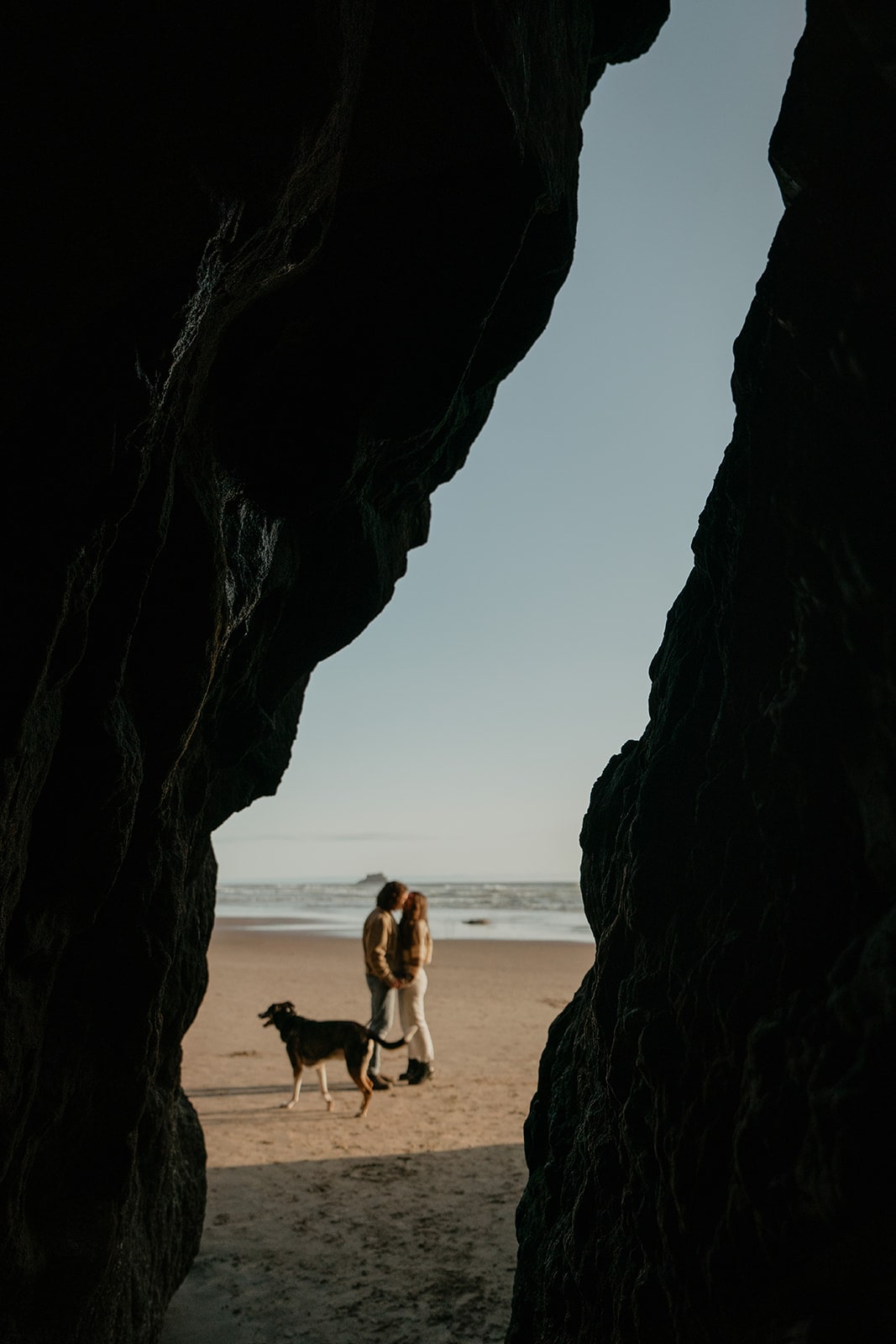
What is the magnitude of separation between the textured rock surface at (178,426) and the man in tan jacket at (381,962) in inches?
122

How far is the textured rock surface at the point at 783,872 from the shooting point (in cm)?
197

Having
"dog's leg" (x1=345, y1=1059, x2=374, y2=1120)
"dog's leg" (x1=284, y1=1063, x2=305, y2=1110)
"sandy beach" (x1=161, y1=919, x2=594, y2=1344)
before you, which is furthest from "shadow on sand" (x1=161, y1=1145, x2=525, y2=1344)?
"dog's leg" (x1=284, y1=1063, x2=305, y2=1110)

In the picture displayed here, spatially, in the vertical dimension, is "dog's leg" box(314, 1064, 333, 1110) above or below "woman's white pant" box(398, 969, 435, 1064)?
below

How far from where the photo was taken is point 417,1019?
8875 millimetres

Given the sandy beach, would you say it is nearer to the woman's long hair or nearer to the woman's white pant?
the woman's white pant

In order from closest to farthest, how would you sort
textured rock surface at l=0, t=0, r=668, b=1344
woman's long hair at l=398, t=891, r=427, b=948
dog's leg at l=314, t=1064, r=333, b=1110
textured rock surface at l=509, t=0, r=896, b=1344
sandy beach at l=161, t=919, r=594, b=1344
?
textured rock surface at l=509, t=0, r=896, b=1344
textured rock surface at l=0, t=0, r=668, b=1344
sandy beach at l=161, t=919, r=594, b=1344
dog's leg at l=314, t=1064, r=333, b=1110
woman's long hair at l=398, t=891, r=427, b=948

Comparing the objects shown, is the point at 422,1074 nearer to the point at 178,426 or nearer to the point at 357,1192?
the point at 357,1192

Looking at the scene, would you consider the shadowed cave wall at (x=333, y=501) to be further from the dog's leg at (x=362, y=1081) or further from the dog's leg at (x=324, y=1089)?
the dog's leg at (x=324, y=1089)

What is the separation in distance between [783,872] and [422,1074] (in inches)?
297

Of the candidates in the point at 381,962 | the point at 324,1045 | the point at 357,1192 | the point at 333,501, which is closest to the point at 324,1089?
the point at 324,1045

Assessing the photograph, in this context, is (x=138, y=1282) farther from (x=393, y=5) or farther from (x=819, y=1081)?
(x=393, y=5)

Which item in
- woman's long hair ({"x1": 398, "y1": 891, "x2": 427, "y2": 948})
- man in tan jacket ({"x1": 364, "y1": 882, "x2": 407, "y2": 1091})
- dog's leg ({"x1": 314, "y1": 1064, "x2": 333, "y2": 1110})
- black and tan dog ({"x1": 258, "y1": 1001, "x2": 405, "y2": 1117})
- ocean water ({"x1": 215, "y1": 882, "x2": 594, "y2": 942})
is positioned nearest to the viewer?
black and tan dog ({"x1": 258, "y1": 1001, "x2": 405, "y2": 1117})

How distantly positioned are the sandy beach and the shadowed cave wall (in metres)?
0.62

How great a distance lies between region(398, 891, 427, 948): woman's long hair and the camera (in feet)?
29.6
